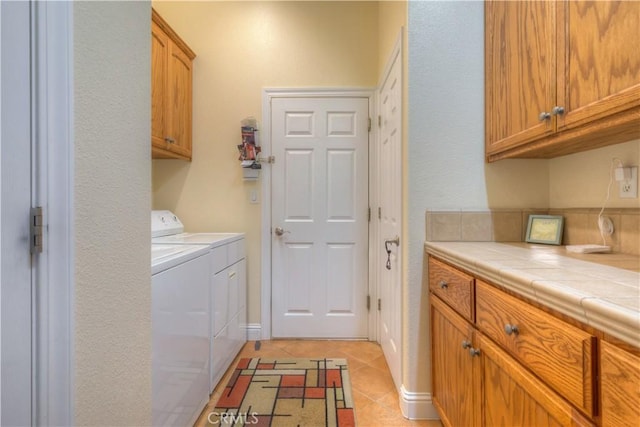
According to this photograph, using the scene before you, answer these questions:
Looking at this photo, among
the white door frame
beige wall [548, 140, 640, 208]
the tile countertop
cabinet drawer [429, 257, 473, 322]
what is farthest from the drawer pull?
the white door frame

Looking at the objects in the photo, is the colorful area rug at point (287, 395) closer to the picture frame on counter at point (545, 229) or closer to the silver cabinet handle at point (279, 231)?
the silver cabinet handle at point (279, 231)

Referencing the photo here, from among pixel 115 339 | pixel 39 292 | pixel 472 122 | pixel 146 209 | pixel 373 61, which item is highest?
pixel 373 61

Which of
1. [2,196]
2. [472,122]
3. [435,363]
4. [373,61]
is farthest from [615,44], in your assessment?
[373,61]

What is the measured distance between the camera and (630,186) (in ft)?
3.63

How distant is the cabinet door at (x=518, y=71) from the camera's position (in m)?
1.10

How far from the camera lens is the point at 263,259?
246 cm

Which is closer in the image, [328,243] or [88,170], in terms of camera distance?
[88,170]

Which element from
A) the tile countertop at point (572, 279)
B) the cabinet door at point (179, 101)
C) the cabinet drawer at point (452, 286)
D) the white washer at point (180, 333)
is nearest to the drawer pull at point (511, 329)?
the tile countertop at point (572, 279)

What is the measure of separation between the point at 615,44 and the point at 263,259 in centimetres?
224

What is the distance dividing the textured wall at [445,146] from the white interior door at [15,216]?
139cm

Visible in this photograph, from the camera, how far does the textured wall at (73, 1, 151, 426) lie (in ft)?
2.14

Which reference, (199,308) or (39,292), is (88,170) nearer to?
(39,292)

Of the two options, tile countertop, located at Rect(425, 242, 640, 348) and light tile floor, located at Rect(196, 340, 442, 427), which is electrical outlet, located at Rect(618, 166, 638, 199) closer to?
tile countertop, located at Rect(425, 242, 640, 348)

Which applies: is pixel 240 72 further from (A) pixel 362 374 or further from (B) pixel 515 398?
(B) pixel 515 398
